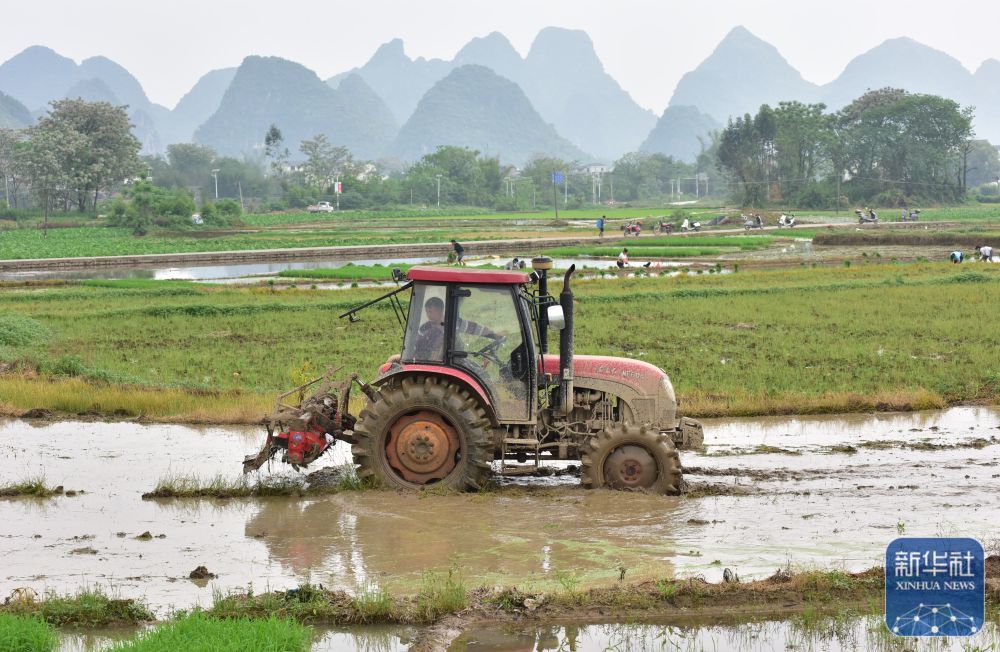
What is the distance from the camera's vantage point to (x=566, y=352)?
31.1 feet

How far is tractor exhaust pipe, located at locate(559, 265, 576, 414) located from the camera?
933 centimetres

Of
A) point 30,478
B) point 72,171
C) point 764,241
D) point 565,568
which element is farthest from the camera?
point 72,171

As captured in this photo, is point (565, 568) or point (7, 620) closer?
point (7, 620)

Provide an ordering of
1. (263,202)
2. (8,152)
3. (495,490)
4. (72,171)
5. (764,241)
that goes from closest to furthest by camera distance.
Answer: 1. (495,490)
2. (764,241)
3. (72,171)
4. (8,152)
5. (263,202)

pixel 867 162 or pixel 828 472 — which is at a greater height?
pixel 867 162

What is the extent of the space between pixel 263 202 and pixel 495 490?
112172mm

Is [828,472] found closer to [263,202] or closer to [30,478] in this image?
[30,478]

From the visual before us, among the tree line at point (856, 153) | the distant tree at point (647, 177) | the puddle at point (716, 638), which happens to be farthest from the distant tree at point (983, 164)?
the puddle at point (716, 638)

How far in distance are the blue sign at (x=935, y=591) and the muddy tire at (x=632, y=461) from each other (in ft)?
7.99

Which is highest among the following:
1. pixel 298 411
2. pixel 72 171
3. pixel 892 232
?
pixel 72 171

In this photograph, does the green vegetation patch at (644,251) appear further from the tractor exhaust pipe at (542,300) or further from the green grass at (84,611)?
the green grass at (84,611)

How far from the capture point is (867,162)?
97.9 metres

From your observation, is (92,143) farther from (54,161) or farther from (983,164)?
(983,164)

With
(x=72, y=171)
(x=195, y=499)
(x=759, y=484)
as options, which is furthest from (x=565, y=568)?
(x=72, y=171)
